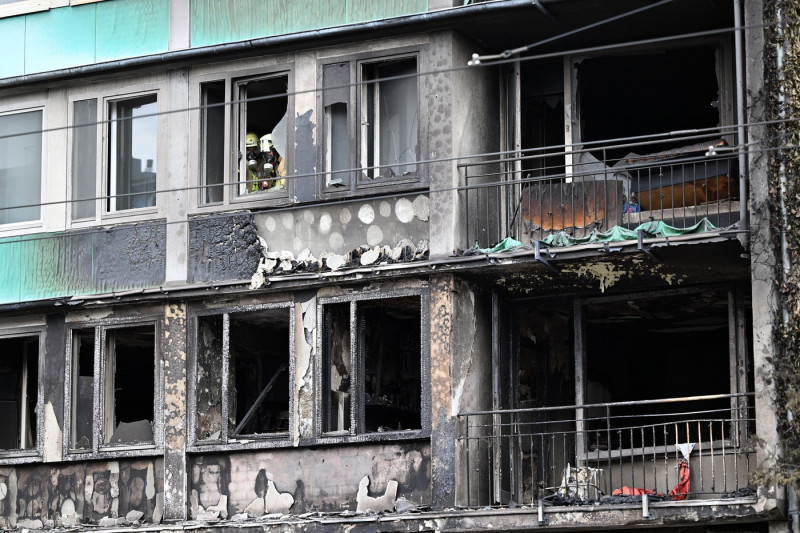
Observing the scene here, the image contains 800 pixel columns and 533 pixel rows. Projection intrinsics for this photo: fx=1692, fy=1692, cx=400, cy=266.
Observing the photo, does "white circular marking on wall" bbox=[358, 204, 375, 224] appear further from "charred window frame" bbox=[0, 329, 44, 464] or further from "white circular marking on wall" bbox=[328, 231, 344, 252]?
"charred window frame" bbox=[0, 329, 44, 464]

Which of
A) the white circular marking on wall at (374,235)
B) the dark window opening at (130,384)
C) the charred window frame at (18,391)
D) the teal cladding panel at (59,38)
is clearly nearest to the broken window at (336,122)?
the white circular marking on wall at (374,235)

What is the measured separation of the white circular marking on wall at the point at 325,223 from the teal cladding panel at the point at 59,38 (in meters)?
4.44

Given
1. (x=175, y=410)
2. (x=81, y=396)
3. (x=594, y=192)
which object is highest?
(x=594, y=192)

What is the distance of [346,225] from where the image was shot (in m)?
22.1

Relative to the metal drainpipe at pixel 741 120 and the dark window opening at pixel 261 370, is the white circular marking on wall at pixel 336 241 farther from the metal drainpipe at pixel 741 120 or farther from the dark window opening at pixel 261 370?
the metal drainpipe at pixel 741 120

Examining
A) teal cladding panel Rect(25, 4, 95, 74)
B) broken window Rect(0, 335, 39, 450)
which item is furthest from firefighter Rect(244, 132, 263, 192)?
broken window Rect(0, 335, 39, 450)

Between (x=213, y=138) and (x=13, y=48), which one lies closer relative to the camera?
(x=213, y=138)

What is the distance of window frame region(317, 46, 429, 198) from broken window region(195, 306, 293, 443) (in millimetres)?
1836

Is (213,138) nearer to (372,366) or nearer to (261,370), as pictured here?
(261,370)

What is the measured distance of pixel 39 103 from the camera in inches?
966

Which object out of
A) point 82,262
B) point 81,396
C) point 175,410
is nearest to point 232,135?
point 82,262

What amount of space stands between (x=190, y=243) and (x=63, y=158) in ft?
8.56

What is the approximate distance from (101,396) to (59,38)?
5.22m

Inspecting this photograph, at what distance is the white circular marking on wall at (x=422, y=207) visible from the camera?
21641 mm
